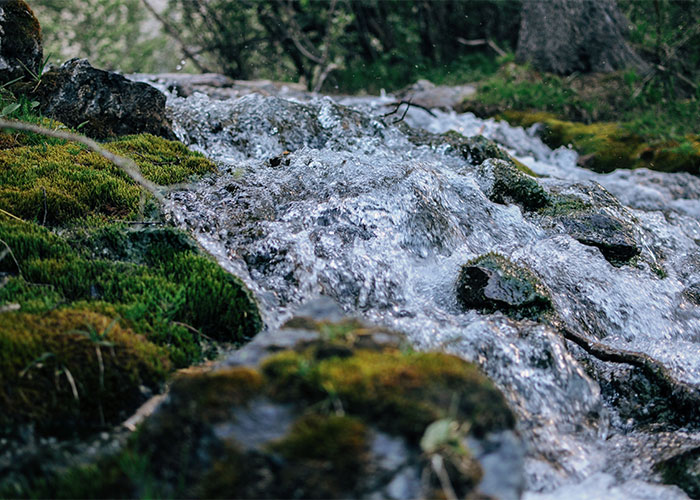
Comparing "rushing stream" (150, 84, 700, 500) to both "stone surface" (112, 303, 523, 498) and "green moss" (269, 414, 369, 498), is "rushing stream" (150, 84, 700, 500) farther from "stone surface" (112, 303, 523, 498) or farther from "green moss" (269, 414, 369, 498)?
"green moss" (269, 414, 369, 498)

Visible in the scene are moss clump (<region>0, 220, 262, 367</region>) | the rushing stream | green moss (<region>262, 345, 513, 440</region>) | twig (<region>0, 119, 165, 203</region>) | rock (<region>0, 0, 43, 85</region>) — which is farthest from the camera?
rock (<region>0, 0, 43, 85</region>)

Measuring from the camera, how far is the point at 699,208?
7.81m

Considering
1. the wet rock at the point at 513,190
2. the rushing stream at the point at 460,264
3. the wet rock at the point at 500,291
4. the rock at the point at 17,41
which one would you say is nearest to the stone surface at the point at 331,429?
the rushing stream at the point at 460,264

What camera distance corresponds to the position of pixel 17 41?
5.88m

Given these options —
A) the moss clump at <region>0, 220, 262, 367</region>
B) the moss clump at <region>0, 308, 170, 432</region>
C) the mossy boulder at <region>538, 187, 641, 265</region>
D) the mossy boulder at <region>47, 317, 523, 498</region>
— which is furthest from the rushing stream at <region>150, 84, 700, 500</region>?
the mossy boulder at <region>47, 317, 523, 498</region>

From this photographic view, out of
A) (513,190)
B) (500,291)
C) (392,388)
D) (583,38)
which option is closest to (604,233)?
(513,190)

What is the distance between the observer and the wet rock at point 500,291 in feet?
13.4

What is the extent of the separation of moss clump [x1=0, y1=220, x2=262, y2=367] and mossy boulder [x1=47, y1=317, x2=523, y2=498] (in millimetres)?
944

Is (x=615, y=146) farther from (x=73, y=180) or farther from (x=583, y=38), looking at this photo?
(x=73, y=180)

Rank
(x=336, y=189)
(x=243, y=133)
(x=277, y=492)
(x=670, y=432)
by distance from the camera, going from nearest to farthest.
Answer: (x=277, y=492) < (x=670, y=432) < (x=336, y=189) < (x=243, y=133)

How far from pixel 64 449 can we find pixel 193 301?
1177 millimetres

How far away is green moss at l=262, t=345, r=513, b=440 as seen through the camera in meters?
1.89

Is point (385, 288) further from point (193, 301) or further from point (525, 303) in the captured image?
point (193, 301)

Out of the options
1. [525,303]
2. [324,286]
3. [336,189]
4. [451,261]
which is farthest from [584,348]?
[336,189]
